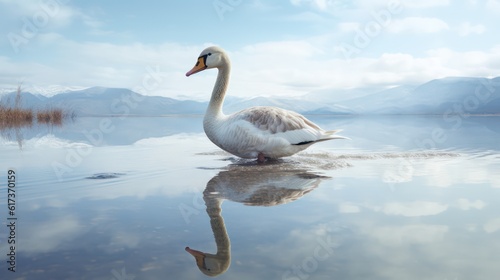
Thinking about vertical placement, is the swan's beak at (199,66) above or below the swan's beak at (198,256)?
above

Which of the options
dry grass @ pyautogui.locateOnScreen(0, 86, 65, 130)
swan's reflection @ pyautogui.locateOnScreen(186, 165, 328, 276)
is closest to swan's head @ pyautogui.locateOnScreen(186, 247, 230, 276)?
swan's reflection @ pyautogui.locateOnScreen(186, 165, 328, 276)

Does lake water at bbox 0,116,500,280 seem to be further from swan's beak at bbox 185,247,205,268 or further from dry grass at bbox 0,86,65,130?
dry grass at bbox 0,86,65,130

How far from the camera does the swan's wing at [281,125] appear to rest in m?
8.98

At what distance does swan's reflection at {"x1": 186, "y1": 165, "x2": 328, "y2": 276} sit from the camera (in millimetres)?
3277

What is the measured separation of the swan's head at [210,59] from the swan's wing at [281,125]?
1.80 meters

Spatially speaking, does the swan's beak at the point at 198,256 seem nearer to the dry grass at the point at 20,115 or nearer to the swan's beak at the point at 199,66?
the swan's beak at the point at 199,66

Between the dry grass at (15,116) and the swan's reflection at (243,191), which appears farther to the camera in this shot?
the dry grass at (15,116)

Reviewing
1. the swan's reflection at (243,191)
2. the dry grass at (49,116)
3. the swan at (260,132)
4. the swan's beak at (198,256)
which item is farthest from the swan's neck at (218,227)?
the dry grass at (49,116)

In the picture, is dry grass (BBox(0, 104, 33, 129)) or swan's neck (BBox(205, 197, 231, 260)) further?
dry grass (BBox(0, 104, 33, 129))

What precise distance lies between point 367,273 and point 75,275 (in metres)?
2.14

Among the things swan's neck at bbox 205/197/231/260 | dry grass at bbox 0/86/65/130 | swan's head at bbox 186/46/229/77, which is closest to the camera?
swan's neck at bbox 205/197/231/260

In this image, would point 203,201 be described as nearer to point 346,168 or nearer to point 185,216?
point 185,216

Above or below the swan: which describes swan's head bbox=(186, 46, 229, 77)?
above

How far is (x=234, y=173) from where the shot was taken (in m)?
7.82
